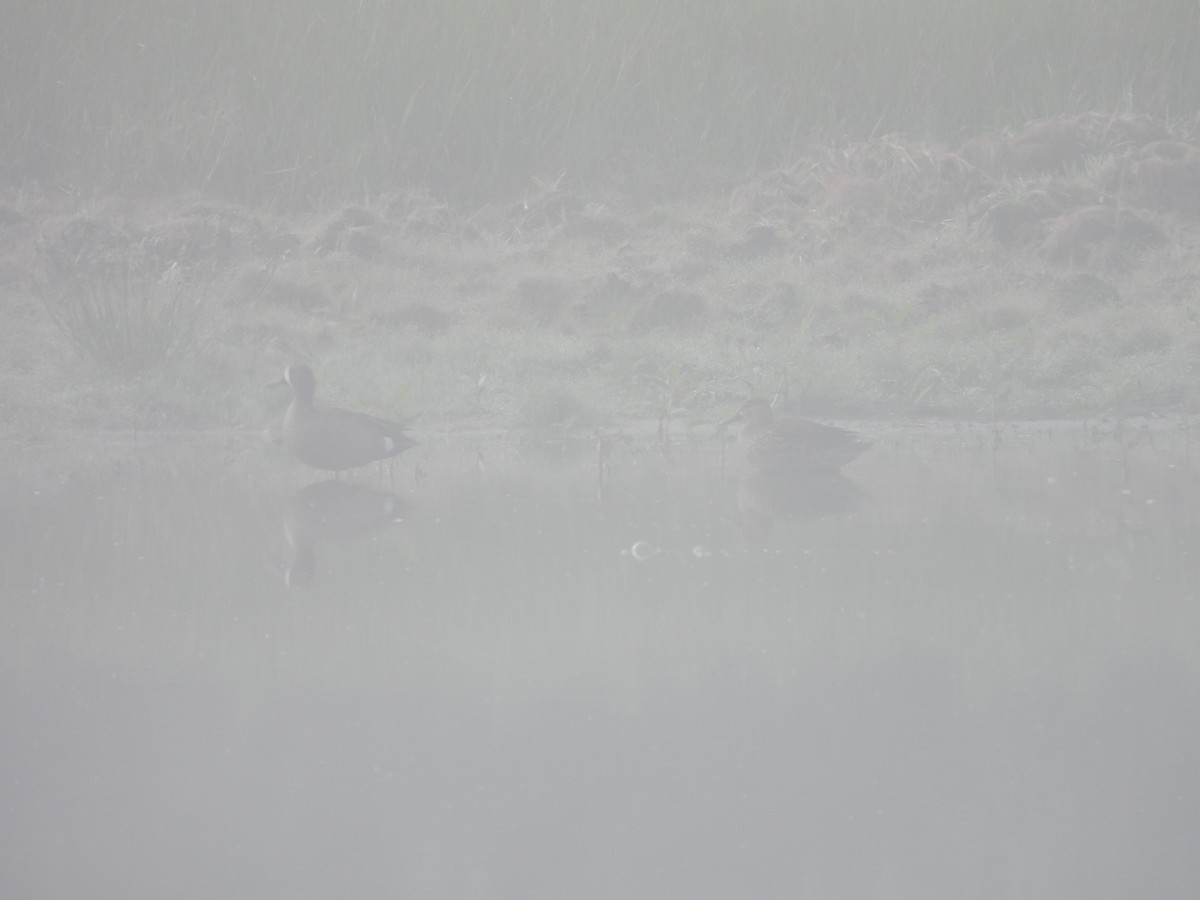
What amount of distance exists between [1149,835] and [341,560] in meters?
3.80

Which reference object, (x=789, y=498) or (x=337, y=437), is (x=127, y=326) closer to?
(x=337, y=437)

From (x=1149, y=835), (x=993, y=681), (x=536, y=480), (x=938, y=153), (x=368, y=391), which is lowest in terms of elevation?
(x=1149, y=835)

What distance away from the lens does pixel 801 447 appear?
29.0ft

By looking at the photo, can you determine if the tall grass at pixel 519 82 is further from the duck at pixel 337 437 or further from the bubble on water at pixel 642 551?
the bubble on water at pixel 642 551

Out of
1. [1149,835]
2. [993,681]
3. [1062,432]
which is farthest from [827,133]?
[1149,835]

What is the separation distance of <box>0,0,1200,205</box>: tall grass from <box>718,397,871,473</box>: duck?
9.12m

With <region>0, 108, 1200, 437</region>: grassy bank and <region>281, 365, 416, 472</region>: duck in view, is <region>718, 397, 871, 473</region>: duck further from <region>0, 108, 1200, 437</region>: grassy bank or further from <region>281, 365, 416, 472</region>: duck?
<region>281, 365, 416, 472</region>: duck

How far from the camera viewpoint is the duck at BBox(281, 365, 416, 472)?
8719mm

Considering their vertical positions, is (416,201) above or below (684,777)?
above

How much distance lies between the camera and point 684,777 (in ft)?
13.8

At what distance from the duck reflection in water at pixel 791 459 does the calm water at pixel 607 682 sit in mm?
86

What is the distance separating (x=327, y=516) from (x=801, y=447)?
103 inches

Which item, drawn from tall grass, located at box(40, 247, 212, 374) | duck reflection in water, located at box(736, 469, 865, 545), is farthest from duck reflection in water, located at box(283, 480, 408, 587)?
tall grass, located at box(40, 247, 212, 374)

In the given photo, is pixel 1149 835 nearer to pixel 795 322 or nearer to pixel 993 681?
pixel 993 681
